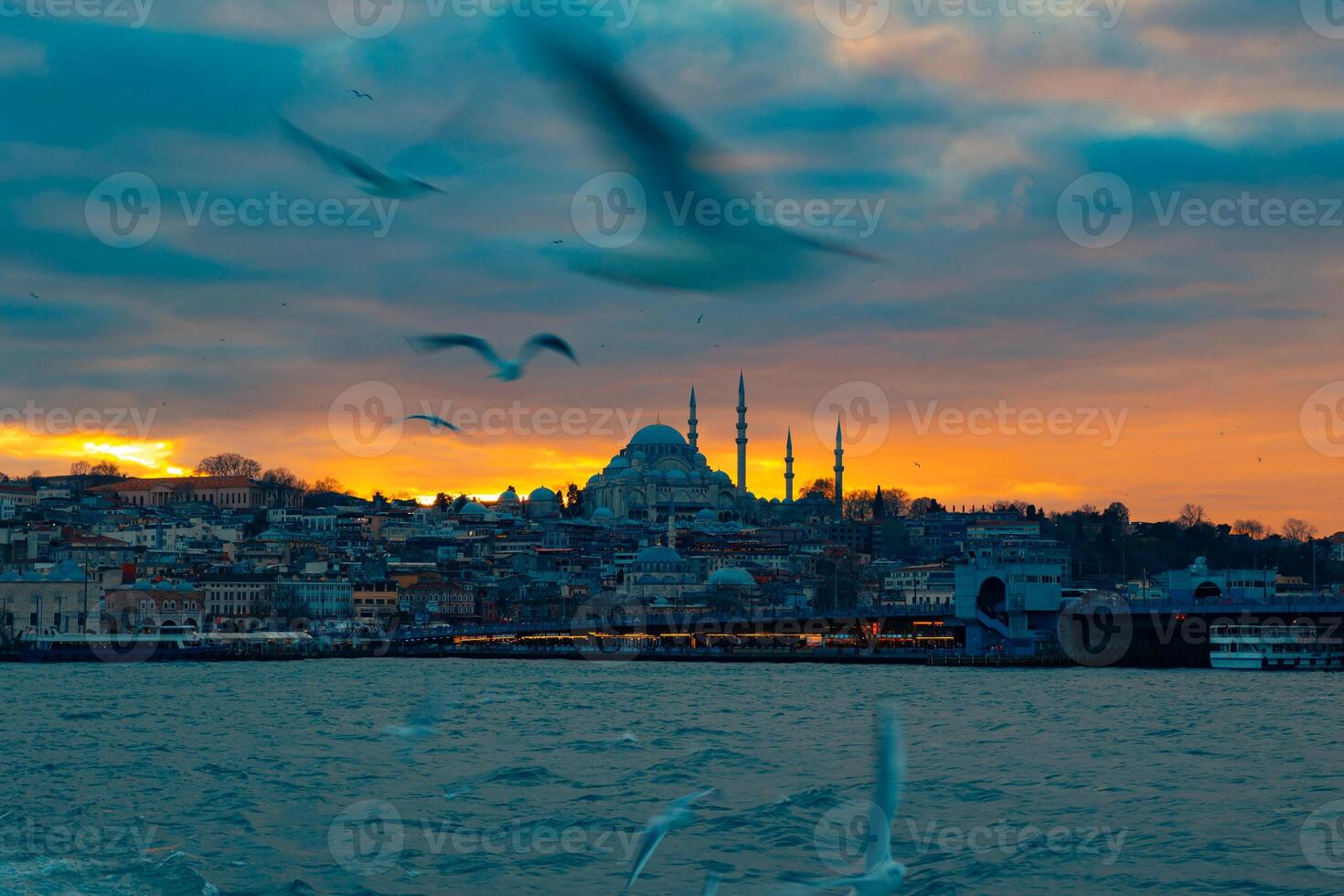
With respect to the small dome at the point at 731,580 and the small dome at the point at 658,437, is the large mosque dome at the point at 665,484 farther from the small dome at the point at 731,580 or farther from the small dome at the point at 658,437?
the small dome at the point at 731,580

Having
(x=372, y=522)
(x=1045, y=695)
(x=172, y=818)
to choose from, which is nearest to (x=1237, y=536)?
(x=372, y=522)

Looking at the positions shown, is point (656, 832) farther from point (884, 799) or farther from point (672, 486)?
point (672, 486)
